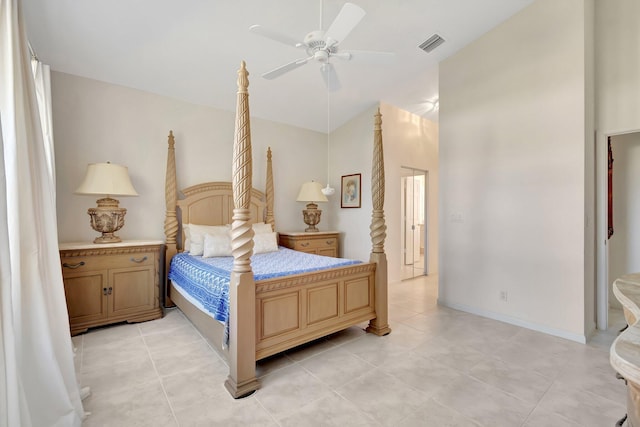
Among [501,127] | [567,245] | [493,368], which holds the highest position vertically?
[501,127]

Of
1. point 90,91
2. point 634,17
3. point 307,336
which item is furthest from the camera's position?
point 90,91

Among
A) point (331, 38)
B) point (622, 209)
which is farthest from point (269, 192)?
point (622, 209)

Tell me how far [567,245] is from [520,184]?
77cm

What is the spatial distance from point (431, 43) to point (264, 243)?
3.32 metres

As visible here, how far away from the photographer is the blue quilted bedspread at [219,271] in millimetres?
2355

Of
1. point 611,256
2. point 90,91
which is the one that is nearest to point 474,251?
point 611,256

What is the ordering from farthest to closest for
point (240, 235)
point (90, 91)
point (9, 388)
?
point (90, 91) → point (240, 235) → point (9, 388)

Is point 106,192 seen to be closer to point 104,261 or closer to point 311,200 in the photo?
point 104,261

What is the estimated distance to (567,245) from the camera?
9.70 ft

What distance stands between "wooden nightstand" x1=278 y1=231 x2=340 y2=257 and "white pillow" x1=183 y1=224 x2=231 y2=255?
1.09 metres

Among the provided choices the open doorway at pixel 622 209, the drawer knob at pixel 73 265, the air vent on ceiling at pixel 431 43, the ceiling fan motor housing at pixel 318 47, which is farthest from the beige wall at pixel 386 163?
the drawer knob at pixel 73 265

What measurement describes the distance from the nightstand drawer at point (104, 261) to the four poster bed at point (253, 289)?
0.35 metres

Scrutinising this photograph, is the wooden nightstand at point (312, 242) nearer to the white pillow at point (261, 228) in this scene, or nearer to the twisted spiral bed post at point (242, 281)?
the white pillow at point (261, 228)

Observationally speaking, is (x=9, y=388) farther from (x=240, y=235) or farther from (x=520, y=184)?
(x=520, y=184)
